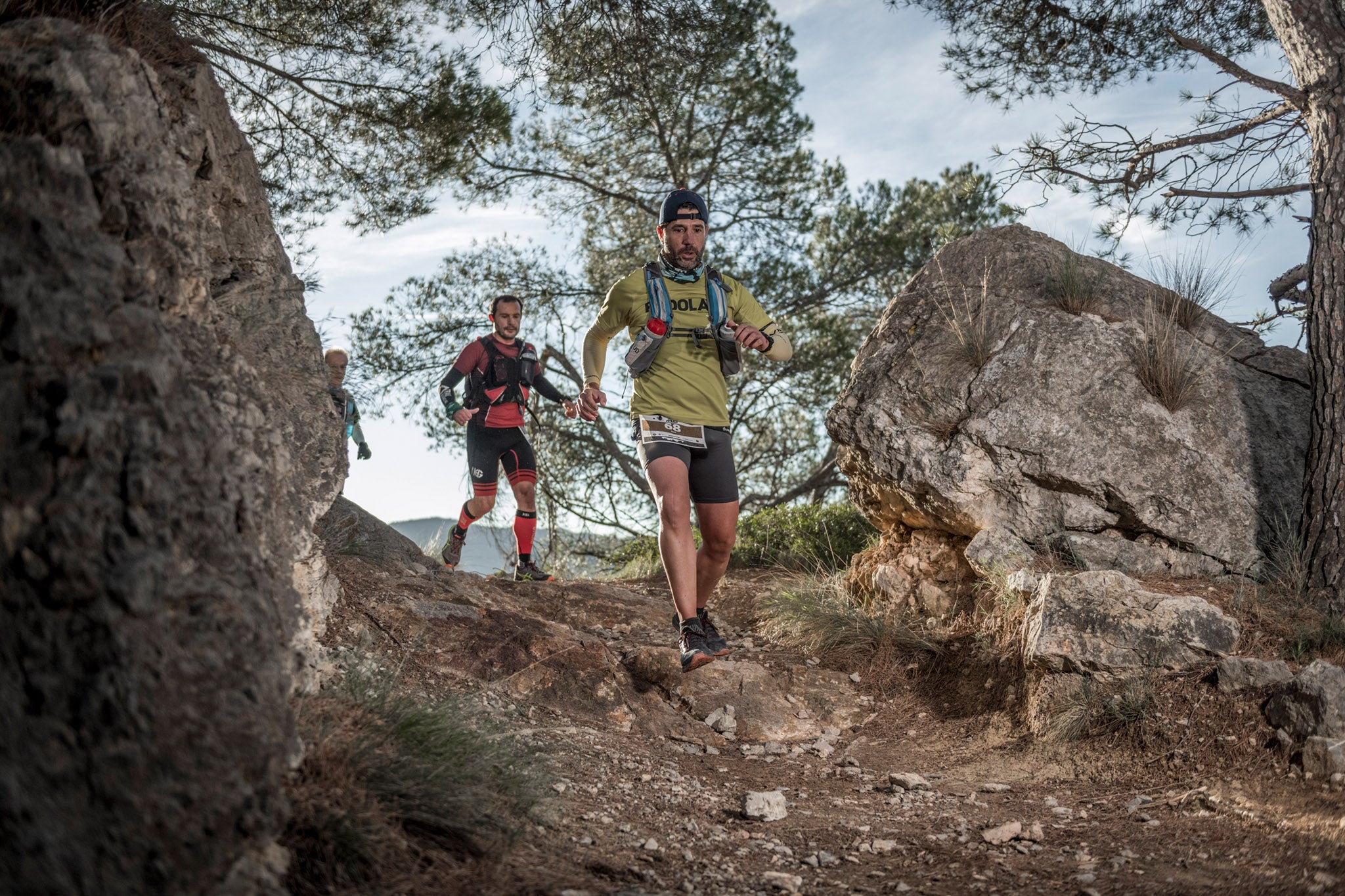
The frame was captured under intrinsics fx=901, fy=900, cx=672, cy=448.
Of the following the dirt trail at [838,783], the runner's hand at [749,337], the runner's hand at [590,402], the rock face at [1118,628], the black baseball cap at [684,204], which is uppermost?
the black baseball cap at [684,204]

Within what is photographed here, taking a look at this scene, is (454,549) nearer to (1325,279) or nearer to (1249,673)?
(1249,673)

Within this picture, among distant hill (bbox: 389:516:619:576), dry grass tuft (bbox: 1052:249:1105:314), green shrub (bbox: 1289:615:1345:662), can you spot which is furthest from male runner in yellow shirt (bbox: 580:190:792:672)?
distant hill (bbox: 389:516:619:576)

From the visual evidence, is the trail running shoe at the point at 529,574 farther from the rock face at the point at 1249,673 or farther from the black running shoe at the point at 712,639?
the rock face at the point at 1249,673

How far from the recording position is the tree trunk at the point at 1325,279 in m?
4.79

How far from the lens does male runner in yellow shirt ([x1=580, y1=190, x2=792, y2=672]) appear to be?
4.64 metres

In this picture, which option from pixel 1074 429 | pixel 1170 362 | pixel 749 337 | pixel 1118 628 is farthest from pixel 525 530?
pixel 1170 362

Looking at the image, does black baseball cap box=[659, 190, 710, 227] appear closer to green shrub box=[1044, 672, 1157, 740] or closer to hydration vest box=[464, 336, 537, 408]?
hydration vest box=[464, 336, 537, 408]

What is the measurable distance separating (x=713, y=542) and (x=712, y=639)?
1.76 ft

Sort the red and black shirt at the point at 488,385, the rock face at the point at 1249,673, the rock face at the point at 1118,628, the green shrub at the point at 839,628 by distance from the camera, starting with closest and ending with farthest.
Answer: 1. the rock face at the point at 1249,673
2. the rock face at the point at 1118,628
3. the green shrub at the point at 839,628
4. the red and black shirt at the point at 488,385

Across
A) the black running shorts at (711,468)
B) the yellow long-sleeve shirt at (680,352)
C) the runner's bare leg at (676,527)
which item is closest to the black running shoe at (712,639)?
the runner's bare leg at (676,527)

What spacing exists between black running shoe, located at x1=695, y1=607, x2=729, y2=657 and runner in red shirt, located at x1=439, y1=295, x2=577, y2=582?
2490 millimetres

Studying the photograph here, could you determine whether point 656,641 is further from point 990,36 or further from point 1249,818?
point 990,36

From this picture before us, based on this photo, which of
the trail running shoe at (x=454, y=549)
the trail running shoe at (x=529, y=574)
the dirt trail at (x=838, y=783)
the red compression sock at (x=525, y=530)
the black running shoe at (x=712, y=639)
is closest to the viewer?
the dirt trail at (x=838, y=783)

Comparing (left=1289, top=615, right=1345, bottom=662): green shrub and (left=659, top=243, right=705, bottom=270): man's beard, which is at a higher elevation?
(left=659, top=243, right=705, bottom=270): man's beard
